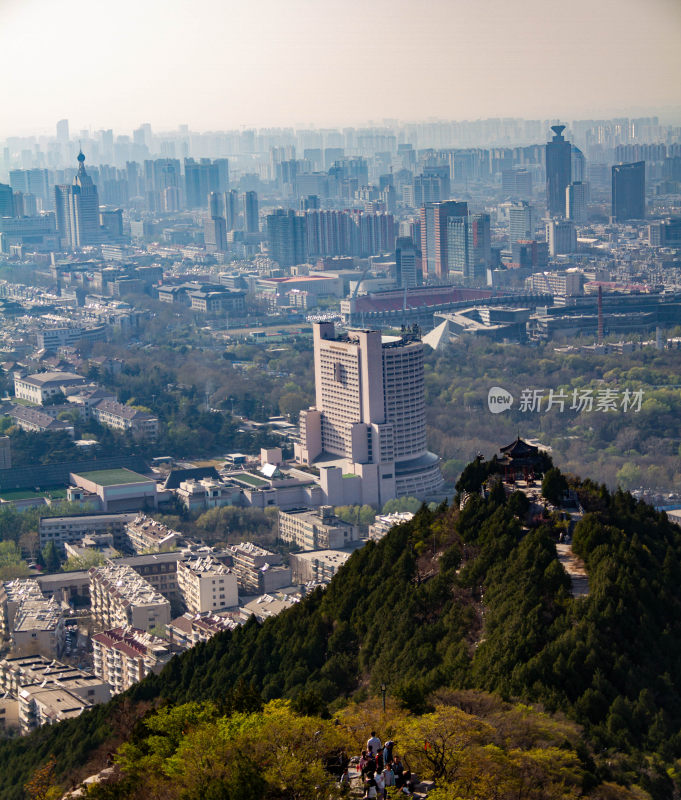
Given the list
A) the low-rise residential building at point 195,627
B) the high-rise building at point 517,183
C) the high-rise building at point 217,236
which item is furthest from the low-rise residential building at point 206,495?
the high-rise building at point 517,183

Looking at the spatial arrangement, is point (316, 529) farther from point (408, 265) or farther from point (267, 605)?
point (408, 265)

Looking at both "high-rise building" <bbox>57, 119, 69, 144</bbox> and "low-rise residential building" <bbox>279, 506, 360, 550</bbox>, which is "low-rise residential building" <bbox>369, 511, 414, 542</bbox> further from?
"high-rise building" <bbox>57, 119, 69, 144</bbox>

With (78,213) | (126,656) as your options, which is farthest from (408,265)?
(126,656)

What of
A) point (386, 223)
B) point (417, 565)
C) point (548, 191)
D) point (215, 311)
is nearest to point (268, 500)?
point (417, 565)

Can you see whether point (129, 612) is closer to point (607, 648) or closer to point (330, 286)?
point (607, 648)

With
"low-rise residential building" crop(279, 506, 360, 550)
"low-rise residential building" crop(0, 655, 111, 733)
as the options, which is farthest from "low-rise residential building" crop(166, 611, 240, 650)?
"low-rise residential building" crop(279, 506, 360, 550)

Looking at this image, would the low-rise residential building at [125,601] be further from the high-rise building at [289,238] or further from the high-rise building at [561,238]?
the high-rise building at [561,238]
